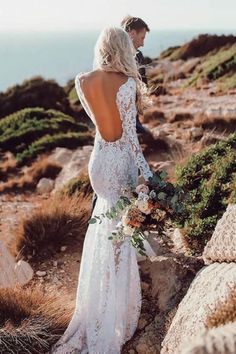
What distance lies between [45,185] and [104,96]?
7282 mm

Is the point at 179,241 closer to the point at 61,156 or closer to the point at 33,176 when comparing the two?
the point at 33,176

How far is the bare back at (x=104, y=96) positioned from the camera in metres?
4.81

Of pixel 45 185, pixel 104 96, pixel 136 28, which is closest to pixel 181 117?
pixel 45 185

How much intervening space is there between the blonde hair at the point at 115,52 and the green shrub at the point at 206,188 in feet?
4.45

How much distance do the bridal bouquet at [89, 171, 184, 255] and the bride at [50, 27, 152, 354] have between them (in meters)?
0.17

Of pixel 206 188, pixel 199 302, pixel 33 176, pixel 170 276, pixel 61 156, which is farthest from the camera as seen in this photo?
pixel 61 156

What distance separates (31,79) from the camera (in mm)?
22203

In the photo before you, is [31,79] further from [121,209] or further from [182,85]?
[121,209]

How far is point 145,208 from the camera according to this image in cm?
473

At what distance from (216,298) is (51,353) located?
5.41 ft

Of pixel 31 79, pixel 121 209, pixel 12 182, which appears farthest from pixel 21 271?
pixel 31 79

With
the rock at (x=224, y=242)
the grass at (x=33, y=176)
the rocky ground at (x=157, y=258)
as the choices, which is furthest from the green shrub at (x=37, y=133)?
the rock at (x=224, y=242)

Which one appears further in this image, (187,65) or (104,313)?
(187,65)

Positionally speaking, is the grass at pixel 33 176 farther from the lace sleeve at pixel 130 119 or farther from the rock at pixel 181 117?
the lace sleeve at pixel 130 119
